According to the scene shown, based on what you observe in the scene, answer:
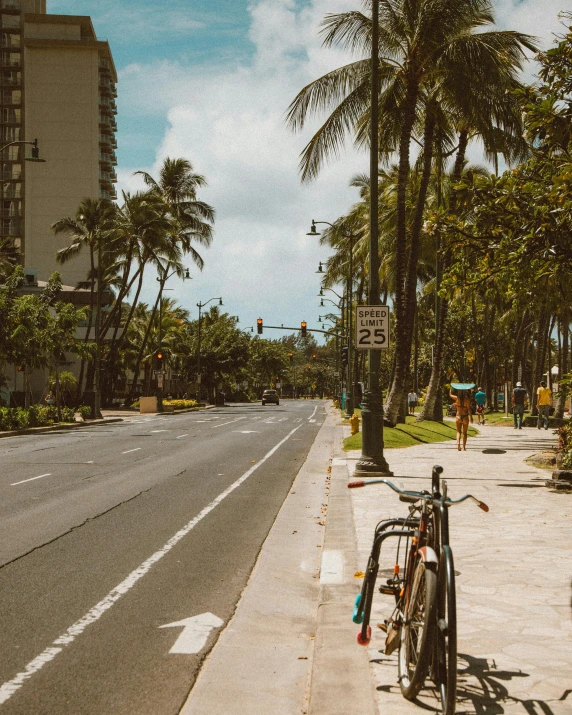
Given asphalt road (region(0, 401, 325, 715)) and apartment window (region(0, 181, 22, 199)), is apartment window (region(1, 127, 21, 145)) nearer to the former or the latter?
apartment window (region(0, 181, 22, 199))

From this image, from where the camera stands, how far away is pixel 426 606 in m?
3.99

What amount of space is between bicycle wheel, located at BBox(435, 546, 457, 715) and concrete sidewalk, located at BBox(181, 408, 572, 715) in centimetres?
49

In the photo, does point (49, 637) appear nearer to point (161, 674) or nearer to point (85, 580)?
point (161, 674)

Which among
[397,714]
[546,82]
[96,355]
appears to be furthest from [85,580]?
[96,355]

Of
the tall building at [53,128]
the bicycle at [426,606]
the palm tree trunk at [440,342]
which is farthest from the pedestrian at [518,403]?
the tall building at [53,128]

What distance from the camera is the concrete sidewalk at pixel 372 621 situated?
15.2 feet

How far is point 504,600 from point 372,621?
3.85 feet

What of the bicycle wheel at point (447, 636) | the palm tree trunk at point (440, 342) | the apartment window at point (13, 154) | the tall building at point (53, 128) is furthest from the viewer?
the apartment window at point (13, 154)

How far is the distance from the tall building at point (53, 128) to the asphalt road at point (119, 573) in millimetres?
75742

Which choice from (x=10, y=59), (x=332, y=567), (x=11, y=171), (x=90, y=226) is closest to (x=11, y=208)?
(x=11, y=171)

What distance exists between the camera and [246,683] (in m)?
5.00

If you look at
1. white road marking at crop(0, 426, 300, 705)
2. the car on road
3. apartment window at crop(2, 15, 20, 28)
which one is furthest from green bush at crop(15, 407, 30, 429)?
apartment window at crop(2, 15, 20, 28)

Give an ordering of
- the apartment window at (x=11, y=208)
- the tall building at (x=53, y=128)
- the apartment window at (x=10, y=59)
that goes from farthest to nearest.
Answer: the apartment window at (x=10, y=59) → the apartment window at (x=11, y=208) → the tall building at (x=53, y=128)

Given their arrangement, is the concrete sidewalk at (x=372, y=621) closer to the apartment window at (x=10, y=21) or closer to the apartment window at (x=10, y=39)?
the apartment window at (x=10, y=39)
